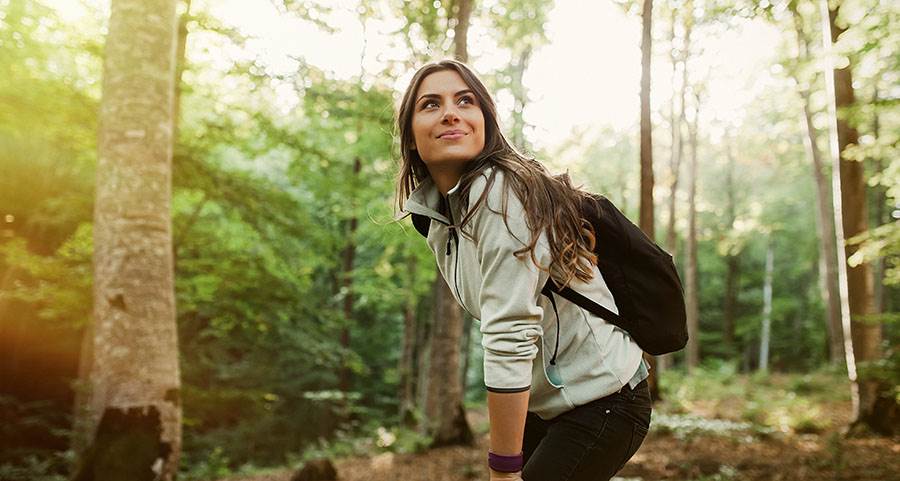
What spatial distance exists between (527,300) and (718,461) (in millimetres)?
7164

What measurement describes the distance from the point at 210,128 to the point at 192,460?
1305cm

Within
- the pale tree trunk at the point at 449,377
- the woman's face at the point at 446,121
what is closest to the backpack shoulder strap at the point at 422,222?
the woman's face at the point at 446,121

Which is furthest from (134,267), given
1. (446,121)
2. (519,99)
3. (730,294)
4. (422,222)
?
(730,294)

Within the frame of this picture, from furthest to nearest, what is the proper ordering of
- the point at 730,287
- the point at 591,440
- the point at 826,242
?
the point at 730,287 < the point at 826,242 < the point at 591,440

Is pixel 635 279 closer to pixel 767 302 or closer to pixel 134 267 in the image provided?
pixel 134 267

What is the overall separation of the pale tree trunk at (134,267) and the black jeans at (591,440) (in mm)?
4056

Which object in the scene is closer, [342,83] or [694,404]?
[342,83]

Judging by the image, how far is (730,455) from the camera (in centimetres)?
802

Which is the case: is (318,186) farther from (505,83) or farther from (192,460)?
Answer: (192,460)

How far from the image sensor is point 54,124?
8.32m

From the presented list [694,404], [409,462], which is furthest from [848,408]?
[409,462]

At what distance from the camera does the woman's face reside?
2100mm

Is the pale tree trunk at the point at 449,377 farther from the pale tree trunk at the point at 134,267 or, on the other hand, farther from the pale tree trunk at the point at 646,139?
the pale tree trunk at the point at 134,267

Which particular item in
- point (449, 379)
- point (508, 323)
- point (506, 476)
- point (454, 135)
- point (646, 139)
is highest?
point (646, 139)
